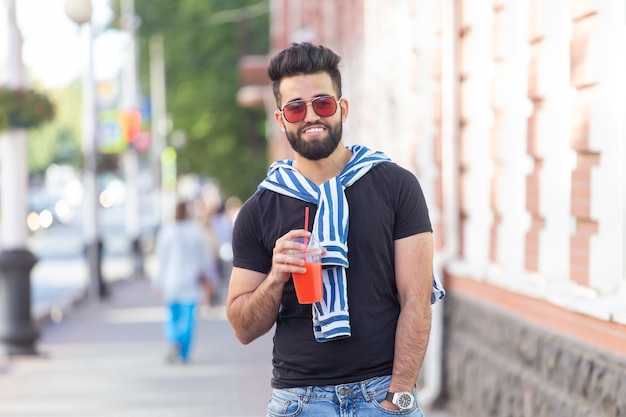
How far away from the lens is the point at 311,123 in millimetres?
4164

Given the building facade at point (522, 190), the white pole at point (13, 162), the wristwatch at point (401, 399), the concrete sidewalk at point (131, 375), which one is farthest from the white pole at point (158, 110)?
the wristwatch at point (401, 399)

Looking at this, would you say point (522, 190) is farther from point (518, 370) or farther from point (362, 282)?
point (362, 282)

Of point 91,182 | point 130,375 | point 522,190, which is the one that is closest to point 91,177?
point 91,182

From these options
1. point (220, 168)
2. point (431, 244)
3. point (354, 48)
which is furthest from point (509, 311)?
point (220, 168)

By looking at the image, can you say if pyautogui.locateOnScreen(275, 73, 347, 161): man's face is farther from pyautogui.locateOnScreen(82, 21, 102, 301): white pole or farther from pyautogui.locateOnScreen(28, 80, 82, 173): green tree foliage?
pyautogui.locateOnScreen(28, 80, 82, 173): green tree foliage

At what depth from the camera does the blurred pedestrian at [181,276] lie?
1381cm

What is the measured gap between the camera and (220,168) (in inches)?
1630

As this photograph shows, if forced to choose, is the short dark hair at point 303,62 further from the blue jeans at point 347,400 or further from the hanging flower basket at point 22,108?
the hanging flower basket at point 22,108

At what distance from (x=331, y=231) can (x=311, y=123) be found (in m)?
0.35

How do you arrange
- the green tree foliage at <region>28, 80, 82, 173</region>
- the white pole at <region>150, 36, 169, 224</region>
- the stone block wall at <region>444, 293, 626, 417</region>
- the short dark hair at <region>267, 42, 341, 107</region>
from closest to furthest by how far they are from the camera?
the short dark hair at <region>267, 42, 341, 107</region> → the stone block wall at <region>444, 293, 626, 417</region> → the white pole at <region>150, 36, 169, 224</region> → the green tree foliage at <region>28, 80, 82, 173</region>

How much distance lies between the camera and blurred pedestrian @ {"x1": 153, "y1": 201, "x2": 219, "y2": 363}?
13812 mm

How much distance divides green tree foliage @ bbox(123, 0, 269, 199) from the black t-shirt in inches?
1414

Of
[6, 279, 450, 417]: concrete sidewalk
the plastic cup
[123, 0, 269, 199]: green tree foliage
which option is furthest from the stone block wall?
[123, 0, 269, 199]: green tree foliage

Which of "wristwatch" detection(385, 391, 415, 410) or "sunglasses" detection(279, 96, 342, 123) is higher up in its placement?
"sunglasses" detection(279, 96, 342, 123)
